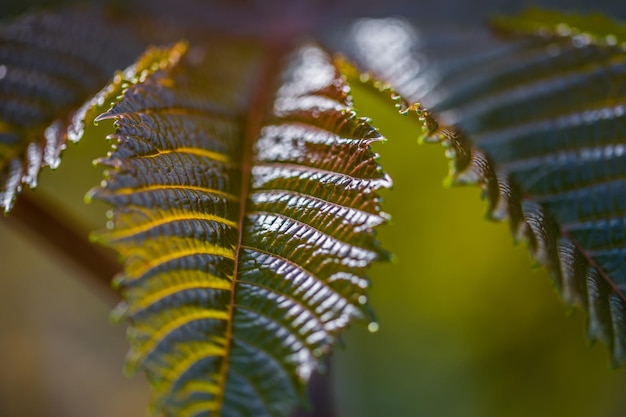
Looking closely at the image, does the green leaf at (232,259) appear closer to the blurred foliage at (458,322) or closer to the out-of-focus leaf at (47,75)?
the out-of-focus leaf at (47,75)

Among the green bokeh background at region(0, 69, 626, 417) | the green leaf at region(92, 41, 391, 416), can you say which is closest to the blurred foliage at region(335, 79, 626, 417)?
the green bokeh background at region(0, 69, 626, 417)

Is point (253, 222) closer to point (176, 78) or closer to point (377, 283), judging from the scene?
point (176, 78)

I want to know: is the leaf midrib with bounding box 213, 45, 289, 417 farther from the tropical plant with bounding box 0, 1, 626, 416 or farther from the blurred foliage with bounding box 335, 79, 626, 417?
the blurred foliage with bounding box 335, 79, 626, 417

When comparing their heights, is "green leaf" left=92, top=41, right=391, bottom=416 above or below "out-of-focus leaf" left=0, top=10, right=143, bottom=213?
below

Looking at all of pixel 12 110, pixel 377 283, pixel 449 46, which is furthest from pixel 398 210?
pixel 12 110

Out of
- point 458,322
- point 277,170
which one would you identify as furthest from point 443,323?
point 277,170

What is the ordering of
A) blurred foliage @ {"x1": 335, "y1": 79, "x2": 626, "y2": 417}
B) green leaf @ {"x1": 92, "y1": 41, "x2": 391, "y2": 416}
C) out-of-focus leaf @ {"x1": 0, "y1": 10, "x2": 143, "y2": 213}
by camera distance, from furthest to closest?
blurred foliage @ {"x1": 335, "y1": 79, "x2": 626, "y2": 417} < out-of-focus leaf @ {"x1": 0, "y1": 10, "x2": 143, "y2": 213} < green leaf @ {"x1": 92, "y1": 41, "x2": 391, "y2": 416}
